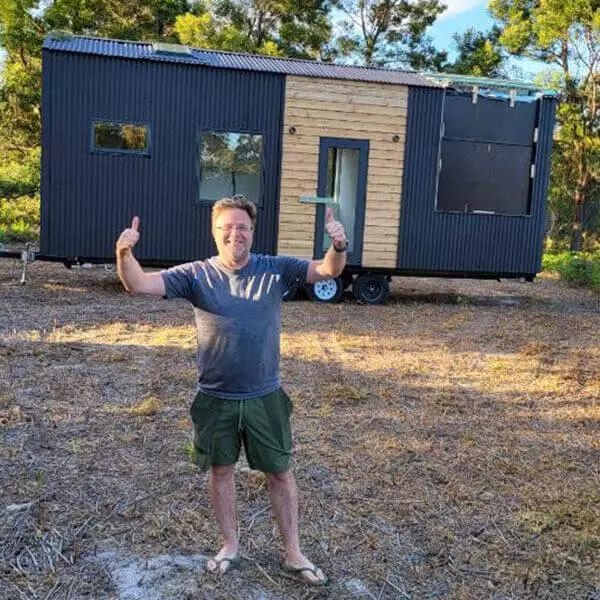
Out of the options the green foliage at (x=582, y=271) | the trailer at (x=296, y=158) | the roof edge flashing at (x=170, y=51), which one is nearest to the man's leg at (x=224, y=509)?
the trailer at (x=296, y=158)

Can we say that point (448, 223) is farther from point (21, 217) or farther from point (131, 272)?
point (21, 217)

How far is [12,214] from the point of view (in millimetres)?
19906

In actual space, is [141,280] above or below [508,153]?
below

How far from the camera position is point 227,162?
9789 millimetres

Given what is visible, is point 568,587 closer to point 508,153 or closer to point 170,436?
point 170,436

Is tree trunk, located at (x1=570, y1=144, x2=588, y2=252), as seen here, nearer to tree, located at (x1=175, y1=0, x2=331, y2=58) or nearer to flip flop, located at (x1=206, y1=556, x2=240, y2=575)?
tree, located at (x1=175, y1=0, x2=331, y2=58)

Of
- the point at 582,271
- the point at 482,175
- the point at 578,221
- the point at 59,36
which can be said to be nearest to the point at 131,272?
the point at 59,36

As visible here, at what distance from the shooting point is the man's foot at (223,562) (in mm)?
2678

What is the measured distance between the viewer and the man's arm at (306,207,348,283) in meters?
2.52

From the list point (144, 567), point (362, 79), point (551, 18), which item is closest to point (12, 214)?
point (362, 79)

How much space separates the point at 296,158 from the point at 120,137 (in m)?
2.36

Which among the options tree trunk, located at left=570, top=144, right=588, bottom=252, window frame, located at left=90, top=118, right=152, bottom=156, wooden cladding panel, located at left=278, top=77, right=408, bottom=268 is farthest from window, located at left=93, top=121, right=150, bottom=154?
tree trunk, located at left=570, top=144, right=588, bottom=252

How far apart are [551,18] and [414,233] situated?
13140mm

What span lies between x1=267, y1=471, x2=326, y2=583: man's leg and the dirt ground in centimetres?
6
